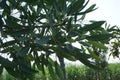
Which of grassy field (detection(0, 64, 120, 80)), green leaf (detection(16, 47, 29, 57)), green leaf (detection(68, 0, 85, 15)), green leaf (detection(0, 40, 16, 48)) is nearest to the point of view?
green leaf (detection(16, 47, 29, 57))

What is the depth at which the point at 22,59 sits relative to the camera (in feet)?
6.54

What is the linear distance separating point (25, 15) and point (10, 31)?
17 centimetres

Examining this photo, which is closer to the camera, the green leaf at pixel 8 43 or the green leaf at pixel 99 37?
the green leaf at pixel 99 37

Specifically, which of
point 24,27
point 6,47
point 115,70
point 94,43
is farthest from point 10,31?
point 115,70

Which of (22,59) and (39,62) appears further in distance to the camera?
(39,62)

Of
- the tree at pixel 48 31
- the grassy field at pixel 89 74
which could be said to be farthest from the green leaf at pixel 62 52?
the grassy field at pixel 89 74

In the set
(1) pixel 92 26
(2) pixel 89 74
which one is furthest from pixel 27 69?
(2) pixel 89 74

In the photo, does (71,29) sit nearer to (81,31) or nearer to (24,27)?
(81,31)

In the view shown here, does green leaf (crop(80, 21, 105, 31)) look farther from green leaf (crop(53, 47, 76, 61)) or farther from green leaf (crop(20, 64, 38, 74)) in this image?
green leaf (crop(20, 64, 38, 74))

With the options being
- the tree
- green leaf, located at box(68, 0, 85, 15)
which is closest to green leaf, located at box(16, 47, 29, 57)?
the tree

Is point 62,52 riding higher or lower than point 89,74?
higher

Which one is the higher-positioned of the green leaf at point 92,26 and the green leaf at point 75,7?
the green leaf at point 75,7

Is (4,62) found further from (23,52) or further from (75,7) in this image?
(75,7)

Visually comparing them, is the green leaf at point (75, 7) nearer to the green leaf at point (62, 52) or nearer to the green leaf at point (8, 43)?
the green leaf at point (62, 52)
